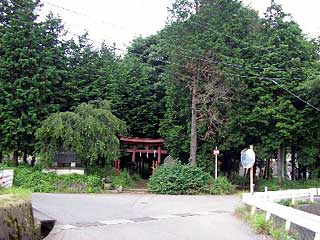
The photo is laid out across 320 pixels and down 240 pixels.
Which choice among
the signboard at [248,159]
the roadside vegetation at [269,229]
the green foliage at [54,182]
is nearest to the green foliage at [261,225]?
the roadside vegetation at [269,229]

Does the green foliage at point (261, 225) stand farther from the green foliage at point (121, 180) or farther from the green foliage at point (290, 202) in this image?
the green foliage at point (121, 180)

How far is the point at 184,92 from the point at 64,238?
1921 centimetres

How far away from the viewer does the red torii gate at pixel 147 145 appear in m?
28.5

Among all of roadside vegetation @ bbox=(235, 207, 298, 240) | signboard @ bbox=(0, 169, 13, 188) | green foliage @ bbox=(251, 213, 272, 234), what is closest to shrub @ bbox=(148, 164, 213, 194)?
signboard @ bbox=(0, 169, 13, 188)

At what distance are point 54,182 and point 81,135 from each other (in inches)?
124

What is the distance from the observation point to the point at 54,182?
2220 cm

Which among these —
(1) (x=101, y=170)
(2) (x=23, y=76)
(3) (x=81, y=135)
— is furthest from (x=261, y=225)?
(2) (x=23, y=76)

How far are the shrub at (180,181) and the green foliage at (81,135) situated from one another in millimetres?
3452

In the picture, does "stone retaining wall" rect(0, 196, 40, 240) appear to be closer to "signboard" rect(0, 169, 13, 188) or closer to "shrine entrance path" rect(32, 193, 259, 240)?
"shrine entrance path" rect(32, 193, 259, 240)

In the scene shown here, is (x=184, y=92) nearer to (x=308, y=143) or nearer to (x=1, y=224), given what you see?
(x=308, y=143)

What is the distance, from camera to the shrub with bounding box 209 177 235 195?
22547mm

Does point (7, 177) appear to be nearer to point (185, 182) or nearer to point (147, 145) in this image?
point (185, 182)

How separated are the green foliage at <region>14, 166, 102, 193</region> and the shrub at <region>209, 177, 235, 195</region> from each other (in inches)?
263

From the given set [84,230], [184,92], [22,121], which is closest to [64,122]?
[22,121]
